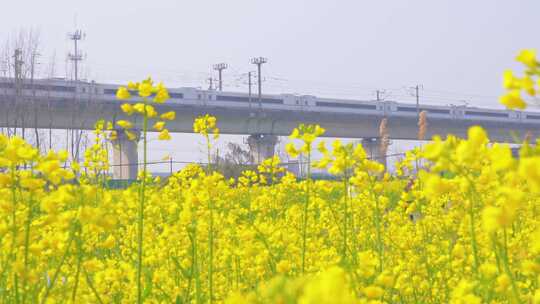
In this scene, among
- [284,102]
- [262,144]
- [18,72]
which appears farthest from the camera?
[284,102]

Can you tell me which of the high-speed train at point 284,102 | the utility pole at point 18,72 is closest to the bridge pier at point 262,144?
the high-speed train at point 284,102

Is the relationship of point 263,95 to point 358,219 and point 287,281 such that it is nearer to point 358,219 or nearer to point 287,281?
point 358,219

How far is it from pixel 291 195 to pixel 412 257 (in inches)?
140

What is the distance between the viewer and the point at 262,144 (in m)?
36.8

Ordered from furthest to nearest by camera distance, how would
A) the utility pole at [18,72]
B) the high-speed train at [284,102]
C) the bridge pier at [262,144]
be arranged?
1. the bridge pier at [262,144]
2. the high-speed train at [284,102]
3. the utility pole at [18,72]

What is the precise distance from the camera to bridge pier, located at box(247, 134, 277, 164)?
3650 centimetres

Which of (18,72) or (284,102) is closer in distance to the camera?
(18,72)

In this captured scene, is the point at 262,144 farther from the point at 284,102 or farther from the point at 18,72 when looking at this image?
the point at 18,72

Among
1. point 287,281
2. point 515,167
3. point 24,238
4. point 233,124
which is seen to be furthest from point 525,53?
point 233,124

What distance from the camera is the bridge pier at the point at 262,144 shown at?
36.5 metres

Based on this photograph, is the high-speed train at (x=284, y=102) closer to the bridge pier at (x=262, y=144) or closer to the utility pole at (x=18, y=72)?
the bridge pier at (x=262, y=144)

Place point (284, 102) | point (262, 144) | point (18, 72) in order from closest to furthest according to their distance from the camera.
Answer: point (18, 72), point (262, 144), point (284, 102)

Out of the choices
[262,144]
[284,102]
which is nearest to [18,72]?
[262,144]

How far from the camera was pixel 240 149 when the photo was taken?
35812 mm
